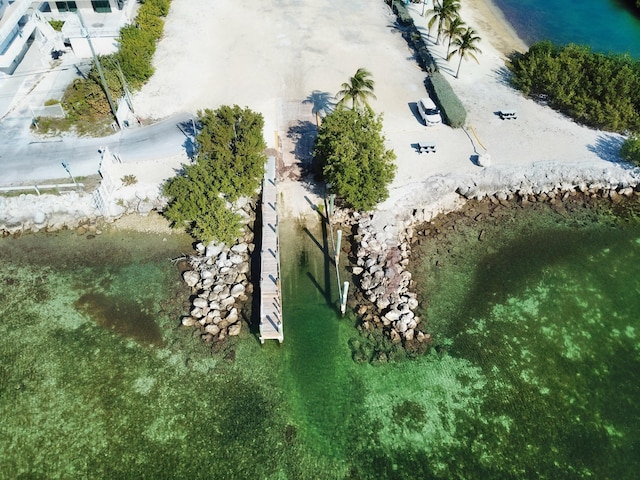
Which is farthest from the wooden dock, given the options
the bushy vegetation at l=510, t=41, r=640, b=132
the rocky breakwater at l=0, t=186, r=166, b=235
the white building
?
the bushy vegetation at l=510, t=41, r=640, b=132

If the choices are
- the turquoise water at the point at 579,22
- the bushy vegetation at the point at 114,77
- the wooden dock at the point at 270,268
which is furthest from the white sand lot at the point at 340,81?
the turquoise water at the point at 579,22

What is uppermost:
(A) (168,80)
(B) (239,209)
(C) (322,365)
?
(A) (168,80)

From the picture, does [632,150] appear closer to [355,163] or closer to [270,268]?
[355,163]

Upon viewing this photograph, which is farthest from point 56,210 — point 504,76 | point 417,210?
point 504,76

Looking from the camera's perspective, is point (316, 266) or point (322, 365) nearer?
point (322, 365)

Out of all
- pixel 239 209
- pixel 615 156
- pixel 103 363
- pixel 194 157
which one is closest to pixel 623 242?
pixel 615 156

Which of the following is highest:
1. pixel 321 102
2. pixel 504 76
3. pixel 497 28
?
pixel 497 28

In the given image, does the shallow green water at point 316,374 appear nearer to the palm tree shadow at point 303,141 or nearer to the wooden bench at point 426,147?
the palm tree shadow at point 303,141

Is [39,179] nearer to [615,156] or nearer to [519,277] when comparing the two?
[519,277]
